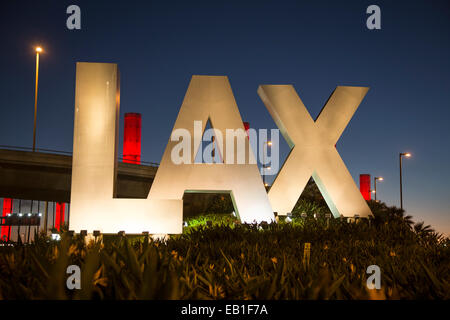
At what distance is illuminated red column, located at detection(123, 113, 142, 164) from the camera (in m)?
31.4

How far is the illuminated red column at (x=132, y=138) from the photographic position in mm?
31359

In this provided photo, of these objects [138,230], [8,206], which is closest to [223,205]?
[138,230]

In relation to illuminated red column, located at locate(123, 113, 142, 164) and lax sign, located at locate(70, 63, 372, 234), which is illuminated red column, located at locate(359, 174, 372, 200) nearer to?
illuminated red column, located at locate(123, 113, 142, 164)

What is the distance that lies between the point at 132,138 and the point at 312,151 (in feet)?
69.8

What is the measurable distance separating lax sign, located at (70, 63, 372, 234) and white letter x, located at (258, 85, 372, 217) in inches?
1.5

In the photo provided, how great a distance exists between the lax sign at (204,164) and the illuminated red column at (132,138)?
19.7 metres

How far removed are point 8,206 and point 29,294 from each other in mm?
49902

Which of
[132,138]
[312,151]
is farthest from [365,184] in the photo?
[312,151]

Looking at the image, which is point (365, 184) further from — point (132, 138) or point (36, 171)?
point (36, 171)

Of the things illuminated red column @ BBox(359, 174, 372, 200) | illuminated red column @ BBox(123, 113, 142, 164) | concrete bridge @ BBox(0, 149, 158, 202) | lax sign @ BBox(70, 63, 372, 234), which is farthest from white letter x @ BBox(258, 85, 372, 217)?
illuminated red column @ BBox(359, 174, 372, 200)

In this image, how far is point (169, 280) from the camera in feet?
6.23

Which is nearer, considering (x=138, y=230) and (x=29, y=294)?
(x=29, y=294)
